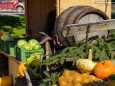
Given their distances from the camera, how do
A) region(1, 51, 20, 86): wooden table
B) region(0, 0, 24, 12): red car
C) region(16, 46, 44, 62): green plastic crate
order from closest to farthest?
region(16, 46, 44, 62): green plastic crate → region(1, 51, 20, 86): wooden table → region(0, 0, 24, 12): red car

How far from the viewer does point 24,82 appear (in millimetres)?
5309

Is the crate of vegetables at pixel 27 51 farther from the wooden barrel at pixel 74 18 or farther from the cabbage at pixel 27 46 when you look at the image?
the wooden barrel at pixel 74 18

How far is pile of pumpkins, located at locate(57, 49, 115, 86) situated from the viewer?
4.02 meters

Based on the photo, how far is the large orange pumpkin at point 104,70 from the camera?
408 cm

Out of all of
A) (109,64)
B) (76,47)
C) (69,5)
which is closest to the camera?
(109,64)

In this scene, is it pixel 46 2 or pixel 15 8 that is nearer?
pixel 46 2

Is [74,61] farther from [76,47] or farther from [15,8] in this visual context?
[15,8]

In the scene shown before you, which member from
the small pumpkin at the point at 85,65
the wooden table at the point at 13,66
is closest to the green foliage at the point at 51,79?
the small pumpkin at the point at 85,65

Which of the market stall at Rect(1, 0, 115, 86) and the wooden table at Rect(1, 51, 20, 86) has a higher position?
the market stall at Rect(1, 0, 115, 86)

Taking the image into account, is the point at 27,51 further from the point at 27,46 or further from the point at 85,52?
the point at 85,52

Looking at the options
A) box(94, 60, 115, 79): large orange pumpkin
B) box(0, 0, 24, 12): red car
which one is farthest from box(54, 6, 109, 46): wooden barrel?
box(0, 0, 24, 12): red car

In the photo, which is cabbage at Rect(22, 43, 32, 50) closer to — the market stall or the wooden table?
the market stall

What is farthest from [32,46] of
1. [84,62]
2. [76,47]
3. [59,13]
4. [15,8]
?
[15,8]

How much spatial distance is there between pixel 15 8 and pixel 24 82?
3228cm
